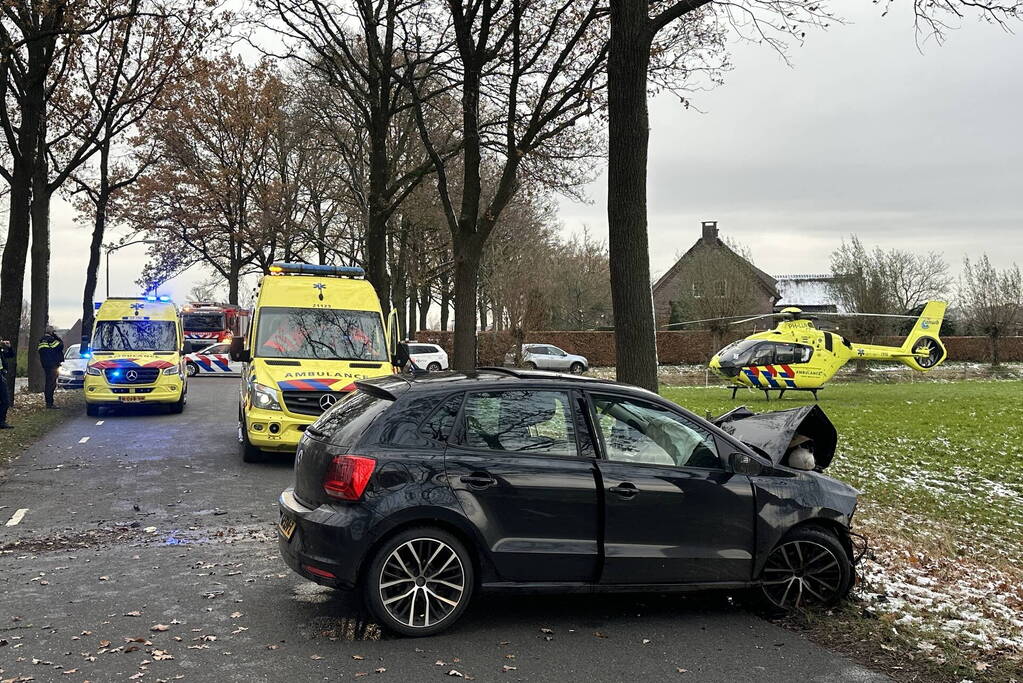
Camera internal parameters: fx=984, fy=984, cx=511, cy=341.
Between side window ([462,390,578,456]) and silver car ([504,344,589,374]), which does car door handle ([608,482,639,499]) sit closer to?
side window ([462,390,578,456])

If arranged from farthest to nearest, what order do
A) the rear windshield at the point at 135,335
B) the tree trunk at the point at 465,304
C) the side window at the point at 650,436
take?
the rear windshield at the point at 135,335 → the tree trunk at the point at 465,304 → the side window at the point at 650,436

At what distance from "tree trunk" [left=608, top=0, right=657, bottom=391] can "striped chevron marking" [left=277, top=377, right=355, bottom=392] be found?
434 centimetres

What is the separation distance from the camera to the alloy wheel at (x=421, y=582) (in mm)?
5980

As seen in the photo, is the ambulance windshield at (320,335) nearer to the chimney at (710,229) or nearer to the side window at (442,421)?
the side window at (442,421)

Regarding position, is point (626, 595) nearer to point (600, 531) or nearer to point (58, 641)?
point (600, 531)

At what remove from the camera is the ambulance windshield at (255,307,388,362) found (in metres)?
14.2

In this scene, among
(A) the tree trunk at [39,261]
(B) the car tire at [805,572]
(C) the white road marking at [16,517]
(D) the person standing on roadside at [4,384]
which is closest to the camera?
(B) the car tire at [805,572]

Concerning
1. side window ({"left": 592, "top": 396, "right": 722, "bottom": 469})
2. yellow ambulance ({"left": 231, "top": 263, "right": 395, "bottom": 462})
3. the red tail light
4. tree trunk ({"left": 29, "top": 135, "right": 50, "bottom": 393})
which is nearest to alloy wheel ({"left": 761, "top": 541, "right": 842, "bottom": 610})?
side window ({"left": 592, "top": 396, "right": 722, "bottom": 469})

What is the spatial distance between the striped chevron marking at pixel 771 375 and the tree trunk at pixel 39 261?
21046mm

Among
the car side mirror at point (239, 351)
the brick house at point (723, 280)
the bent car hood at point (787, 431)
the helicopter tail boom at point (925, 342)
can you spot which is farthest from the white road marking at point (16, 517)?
the brick house at point (723, 280)

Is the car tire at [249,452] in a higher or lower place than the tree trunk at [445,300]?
lower

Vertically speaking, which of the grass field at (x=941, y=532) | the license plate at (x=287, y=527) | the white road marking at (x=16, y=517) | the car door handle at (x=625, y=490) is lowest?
the grass field at (x=941, y=532)

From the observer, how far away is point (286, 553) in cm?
638

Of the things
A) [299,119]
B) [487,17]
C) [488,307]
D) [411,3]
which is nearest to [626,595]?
[487,17]
